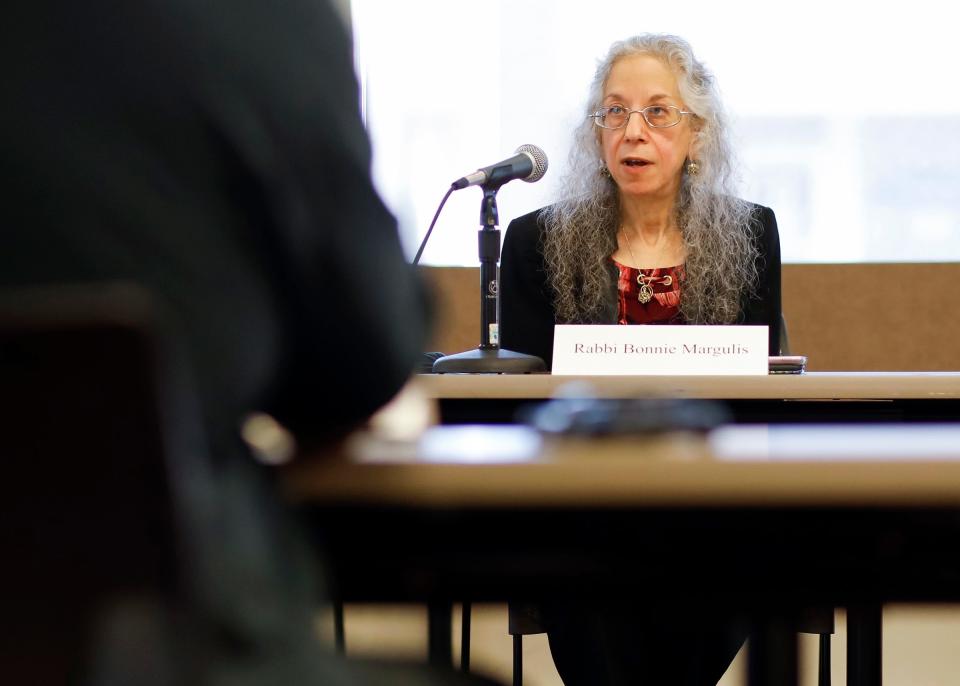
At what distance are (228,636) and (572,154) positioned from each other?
2.52 metres

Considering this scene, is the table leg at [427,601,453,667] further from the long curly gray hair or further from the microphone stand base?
the long curly gray hair

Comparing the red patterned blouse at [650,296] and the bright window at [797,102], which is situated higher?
the bright window at [797,102]

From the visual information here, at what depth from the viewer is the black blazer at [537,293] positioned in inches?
94.0

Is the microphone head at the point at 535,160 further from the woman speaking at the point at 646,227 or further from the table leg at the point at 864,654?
the table leg at the point at 864,654

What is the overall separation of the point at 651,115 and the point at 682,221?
27 centimetres

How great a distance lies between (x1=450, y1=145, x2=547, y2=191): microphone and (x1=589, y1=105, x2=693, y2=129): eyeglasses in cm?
48

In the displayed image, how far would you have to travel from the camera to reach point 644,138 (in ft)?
8.26

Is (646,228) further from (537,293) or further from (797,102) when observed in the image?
(797,102)

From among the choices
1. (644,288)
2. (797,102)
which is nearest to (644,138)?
(644,288)

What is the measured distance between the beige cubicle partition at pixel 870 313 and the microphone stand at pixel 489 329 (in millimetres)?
1577

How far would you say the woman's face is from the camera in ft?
8.21

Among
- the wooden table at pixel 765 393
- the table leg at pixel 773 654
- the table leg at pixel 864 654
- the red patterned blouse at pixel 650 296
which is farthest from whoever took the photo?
the red patterned blouse at pixel 650 296

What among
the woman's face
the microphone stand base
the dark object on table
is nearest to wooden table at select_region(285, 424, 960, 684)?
the dark object on table

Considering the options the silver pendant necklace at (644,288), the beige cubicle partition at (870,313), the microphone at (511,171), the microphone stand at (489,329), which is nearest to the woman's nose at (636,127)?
the silver pendant necklace at (644,288)
